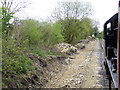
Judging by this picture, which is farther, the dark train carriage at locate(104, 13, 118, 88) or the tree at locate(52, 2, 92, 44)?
the tree at locate(52, 2, 92, 44)

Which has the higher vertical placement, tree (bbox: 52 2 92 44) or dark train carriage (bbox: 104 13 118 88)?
tree (bbox: 52 2 92 44)

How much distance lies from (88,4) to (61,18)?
4.61m

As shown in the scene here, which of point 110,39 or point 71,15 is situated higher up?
point 71,15

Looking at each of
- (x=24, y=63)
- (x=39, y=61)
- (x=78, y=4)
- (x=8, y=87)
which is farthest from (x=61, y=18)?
(x=8, y=87)

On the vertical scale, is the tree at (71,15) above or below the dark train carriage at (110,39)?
above

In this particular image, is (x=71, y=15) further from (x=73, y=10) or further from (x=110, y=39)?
(x=110, y=39)

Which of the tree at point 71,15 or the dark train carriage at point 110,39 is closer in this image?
the dark train carriage at point 110,39

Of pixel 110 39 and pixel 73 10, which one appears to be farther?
pixel 73 10

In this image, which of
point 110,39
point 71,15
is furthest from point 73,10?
point 110,39

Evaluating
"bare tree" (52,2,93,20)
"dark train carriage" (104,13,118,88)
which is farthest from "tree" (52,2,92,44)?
"dark train carriage" (104,13,118,88)

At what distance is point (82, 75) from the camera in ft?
22.2

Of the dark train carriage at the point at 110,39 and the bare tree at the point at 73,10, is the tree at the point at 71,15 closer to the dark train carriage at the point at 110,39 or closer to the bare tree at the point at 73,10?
the bare tree at the point at 73,10

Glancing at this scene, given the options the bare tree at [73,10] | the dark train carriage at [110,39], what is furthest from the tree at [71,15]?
the dark train carriage at [110,39]

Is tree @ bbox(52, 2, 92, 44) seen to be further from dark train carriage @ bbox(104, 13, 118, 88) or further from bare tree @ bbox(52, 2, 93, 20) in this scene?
dark train carriage @ bbox(104, 13, 118, 88)
